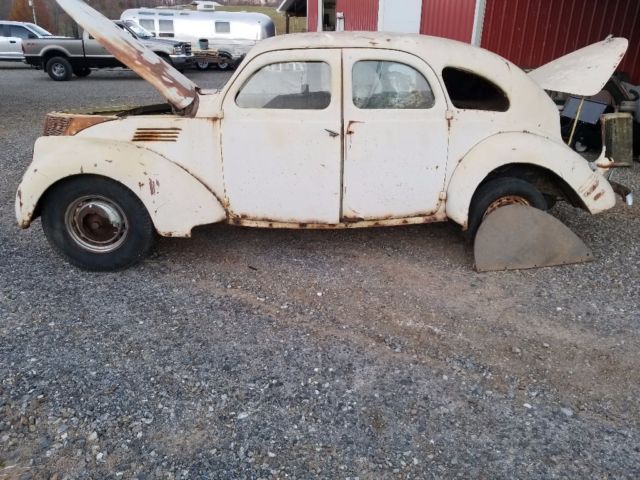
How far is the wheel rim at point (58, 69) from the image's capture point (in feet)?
60.0

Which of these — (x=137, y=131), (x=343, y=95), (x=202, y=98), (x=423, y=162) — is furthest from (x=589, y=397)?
(x=137, y=131)

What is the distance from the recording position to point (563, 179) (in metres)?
4.50

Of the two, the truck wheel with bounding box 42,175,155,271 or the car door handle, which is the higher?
the car door handle

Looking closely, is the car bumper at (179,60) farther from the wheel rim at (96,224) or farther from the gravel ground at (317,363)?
the wheel rim at (96,224)

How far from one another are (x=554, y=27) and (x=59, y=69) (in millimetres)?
16377

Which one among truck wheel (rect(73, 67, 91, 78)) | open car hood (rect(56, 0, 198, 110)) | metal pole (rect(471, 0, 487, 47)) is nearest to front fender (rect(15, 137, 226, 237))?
open car hood (rect(56, 0, 198, 110))

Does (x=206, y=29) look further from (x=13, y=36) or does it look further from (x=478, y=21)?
(x=478, y=21)

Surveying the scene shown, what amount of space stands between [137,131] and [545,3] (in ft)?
25.5

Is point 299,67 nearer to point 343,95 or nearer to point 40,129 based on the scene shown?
point 343,95

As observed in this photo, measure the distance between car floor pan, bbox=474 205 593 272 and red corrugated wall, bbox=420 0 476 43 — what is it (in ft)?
19.9

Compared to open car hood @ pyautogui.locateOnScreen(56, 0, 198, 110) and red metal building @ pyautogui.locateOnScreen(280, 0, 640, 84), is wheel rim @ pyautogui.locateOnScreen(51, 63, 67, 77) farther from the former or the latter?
open car hood @ pyautogui.locateOnScreen(56, 0, 198, 110)

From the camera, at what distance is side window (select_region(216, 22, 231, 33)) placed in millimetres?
22844

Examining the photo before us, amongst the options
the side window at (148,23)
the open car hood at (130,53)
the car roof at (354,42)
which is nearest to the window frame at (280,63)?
the car roof at (354,42)

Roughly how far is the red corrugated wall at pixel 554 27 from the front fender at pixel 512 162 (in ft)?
18.1
